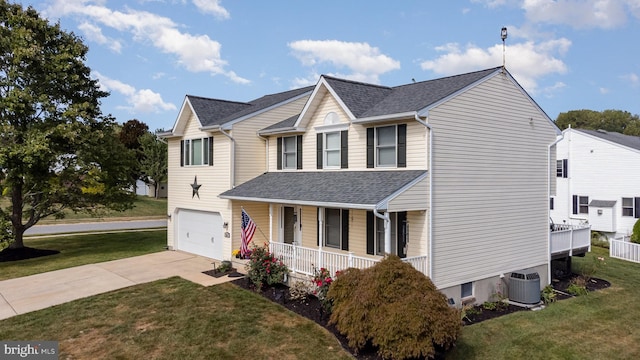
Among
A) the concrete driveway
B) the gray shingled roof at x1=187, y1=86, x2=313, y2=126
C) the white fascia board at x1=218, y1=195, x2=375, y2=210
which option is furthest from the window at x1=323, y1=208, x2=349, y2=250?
the gray shingled roof at x1=187, y1=86, x2=313, y2=126

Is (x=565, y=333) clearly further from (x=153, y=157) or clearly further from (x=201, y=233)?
(x=153, y=157)

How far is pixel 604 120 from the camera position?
237ft

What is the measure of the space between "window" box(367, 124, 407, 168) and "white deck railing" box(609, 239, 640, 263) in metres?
17.7

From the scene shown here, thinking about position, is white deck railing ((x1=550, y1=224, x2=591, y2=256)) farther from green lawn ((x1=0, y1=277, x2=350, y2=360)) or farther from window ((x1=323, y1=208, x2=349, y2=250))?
green lawn ((x1=0, y1=277, x2=350, y2=360))

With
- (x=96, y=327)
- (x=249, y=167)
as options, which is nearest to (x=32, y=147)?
(x=249, y=167)

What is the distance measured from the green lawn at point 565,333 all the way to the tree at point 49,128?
1791cm

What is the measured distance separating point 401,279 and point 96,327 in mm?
7926

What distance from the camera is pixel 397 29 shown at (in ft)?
64.7

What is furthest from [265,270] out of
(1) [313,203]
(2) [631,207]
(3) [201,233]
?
(2) [631,207]

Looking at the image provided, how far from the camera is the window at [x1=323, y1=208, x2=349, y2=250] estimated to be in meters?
15.2

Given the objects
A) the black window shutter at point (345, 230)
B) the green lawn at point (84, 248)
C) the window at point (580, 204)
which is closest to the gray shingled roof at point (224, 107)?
the black window shutter at point (345, 230)

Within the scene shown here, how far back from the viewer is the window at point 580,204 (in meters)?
28.5

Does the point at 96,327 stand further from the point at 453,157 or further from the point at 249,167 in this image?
the point at 453,157

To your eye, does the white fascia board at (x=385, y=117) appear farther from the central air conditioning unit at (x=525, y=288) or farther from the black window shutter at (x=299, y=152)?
the central air conditioning unit at (x=525, y=288)
